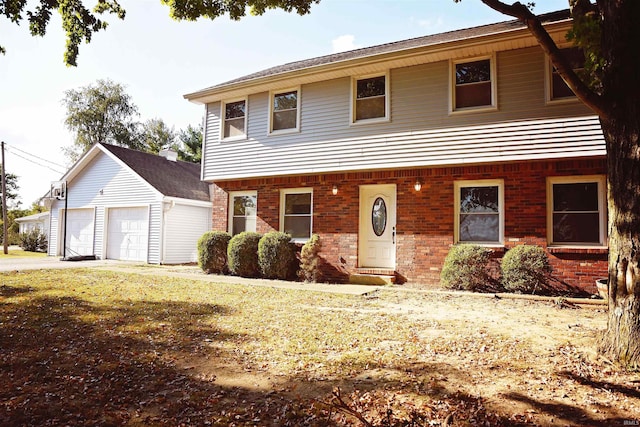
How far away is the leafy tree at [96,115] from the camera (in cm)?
3170

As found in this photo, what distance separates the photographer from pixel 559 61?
3.87m

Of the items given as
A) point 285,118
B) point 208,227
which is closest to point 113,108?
point 208,227

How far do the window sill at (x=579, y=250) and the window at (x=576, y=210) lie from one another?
20cm

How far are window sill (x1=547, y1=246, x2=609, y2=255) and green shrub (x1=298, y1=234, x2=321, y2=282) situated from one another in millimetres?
5437

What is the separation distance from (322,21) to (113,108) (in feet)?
96.6

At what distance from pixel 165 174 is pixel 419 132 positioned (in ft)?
42.5

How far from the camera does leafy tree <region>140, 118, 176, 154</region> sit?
119 feet

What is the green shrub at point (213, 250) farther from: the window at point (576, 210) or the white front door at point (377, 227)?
the window at point (576, 210)

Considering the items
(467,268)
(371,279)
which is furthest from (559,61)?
(371,279)

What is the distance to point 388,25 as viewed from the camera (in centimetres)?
1159

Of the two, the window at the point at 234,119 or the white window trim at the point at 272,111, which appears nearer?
the white window trim at the point at 272,111

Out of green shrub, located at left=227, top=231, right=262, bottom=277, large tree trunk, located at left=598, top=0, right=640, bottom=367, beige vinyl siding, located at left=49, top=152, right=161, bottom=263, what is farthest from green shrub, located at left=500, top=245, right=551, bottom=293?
beige vinyl siding, located at left=49, top=152, right=161, bottom=263

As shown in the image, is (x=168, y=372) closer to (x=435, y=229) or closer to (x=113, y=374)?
(x=113, y=374)

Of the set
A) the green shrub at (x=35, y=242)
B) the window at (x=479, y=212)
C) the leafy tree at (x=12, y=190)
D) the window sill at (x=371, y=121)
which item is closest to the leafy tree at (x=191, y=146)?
the green shrub at (x=35, y=242)
